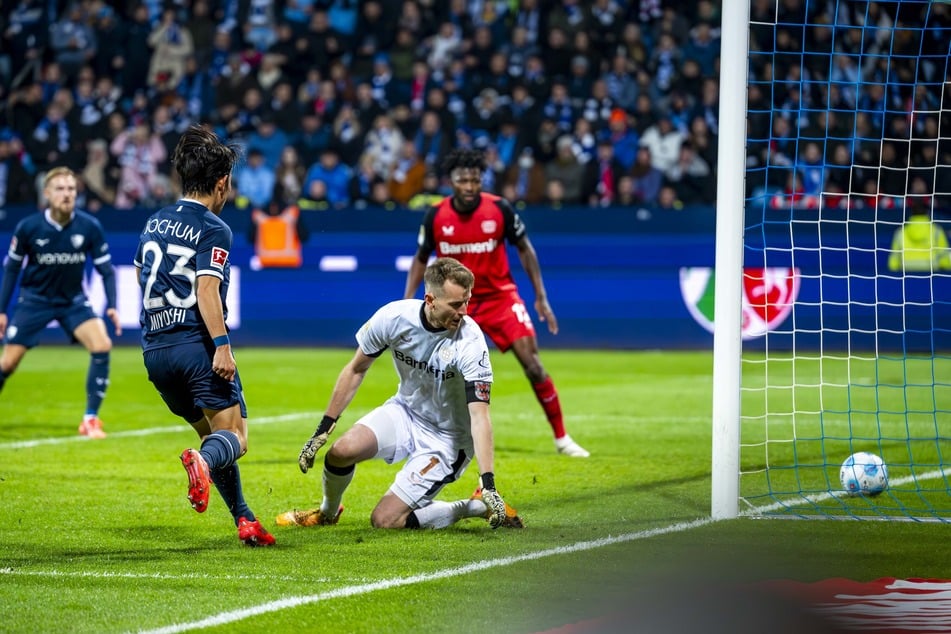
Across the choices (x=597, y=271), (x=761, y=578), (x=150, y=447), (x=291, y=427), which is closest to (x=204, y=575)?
(x=761, y=578)

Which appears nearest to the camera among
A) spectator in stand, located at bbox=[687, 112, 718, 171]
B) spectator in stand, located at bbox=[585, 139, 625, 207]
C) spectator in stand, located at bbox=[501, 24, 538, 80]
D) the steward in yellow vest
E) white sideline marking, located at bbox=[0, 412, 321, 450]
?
white sideline marking, located at bbox=[0, 412, 321, 450]

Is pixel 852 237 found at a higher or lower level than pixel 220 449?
higher

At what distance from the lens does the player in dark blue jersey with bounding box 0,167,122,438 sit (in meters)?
11.0

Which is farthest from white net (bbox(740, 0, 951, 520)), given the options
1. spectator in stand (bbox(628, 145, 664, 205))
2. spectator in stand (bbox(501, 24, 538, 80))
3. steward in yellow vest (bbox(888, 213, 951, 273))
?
spectator in stand (bbox(501, 24, 538, 80))

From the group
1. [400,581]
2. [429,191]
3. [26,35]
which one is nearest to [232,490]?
[400,581]

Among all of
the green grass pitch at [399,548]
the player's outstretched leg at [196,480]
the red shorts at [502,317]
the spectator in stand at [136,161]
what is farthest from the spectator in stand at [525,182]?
the player's outstretched leg at [196,480]

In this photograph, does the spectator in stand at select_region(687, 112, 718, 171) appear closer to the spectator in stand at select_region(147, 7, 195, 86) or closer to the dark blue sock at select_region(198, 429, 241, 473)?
the spectator in stand at select_region(147, 7, 195, 86)

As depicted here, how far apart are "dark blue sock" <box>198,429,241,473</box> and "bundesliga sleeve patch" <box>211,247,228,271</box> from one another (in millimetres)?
760

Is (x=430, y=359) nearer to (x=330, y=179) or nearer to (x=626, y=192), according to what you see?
(x=626, y=192)

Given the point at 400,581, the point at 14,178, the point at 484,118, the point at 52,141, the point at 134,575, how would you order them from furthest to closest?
the point at 52,141, the point at 14,178, the point at 484,118, the point at 134,575, the point at 400,581

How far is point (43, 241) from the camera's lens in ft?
36.3

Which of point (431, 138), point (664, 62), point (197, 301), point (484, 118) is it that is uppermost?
point (664, 62)

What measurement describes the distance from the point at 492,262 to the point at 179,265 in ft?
13.8

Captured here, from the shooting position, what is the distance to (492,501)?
6.38 m
